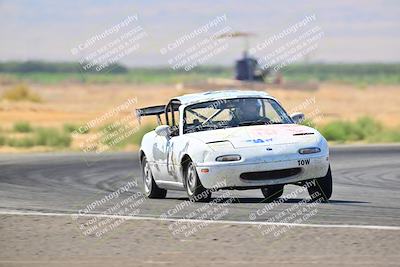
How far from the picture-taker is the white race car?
15969 millimetres

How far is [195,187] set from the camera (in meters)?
16.4

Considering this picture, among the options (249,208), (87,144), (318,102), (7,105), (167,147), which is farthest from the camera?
(318,102)

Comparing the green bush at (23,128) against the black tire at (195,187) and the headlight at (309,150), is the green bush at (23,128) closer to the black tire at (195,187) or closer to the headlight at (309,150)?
the black tire at (195,187)

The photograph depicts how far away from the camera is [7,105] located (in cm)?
7656

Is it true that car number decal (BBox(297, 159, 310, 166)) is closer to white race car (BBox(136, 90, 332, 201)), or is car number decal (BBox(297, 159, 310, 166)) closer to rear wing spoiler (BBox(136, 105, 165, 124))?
white race car (BBox(136, 90, 332, 201))

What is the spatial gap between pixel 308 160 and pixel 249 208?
41.1 inches

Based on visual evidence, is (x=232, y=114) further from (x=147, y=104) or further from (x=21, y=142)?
(x=147, y=104)

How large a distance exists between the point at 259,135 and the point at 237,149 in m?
0.45

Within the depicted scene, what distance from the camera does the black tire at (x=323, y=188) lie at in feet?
54.2

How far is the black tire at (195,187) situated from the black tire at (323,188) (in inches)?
57.7

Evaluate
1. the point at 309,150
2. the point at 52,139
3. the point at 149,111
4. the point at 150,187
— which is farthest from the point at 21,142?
the point at 309,150

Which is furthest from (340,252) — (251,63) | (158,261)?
(251,63)

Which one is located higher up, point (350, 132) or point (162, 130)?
point (162, 130)

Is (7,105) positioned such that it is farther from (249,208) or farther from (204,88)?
(249,208)
